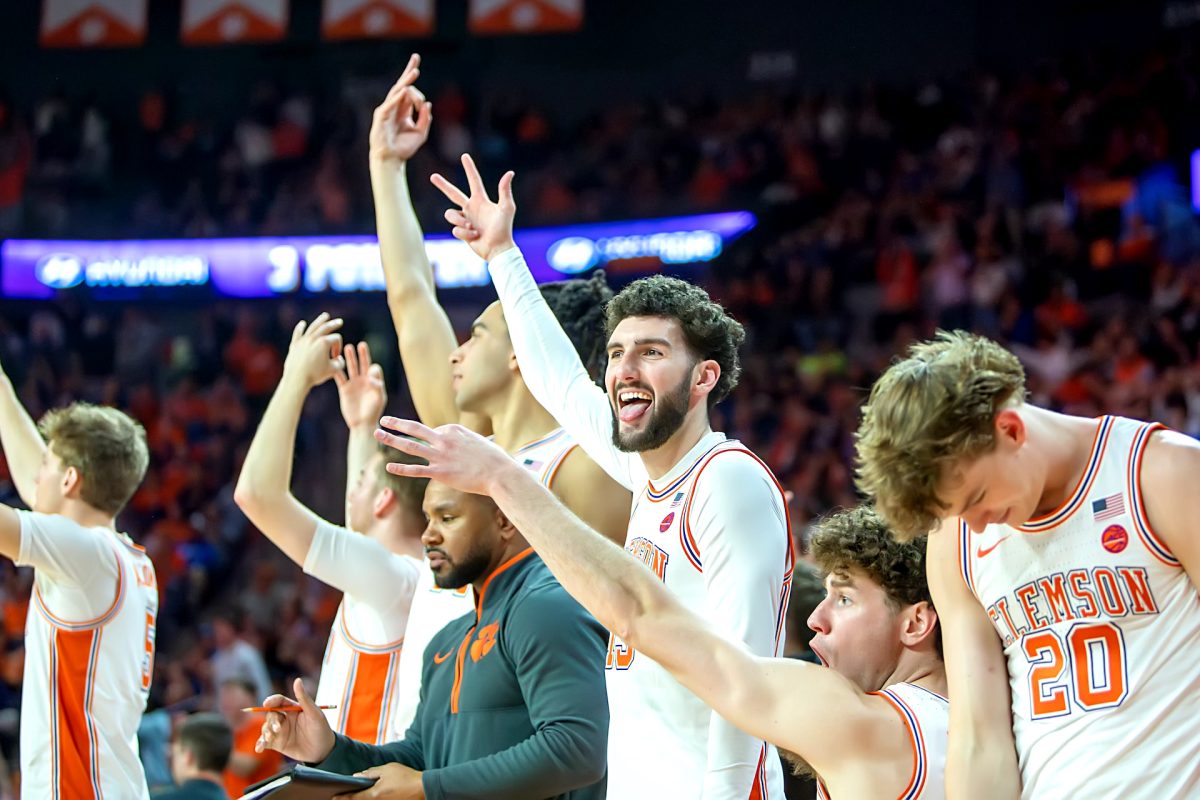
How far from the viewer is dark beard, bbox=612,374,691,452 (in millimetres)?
3254

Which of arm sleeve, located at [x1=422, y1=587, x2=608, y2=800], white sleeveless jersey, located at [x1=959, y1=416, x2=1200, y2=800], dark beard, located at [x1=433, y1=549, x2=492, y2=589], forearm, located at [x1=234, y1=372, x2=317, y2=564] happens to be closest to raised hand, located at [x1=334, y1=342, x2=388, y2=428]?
forearm, located at [x1=234, y1=372, x2=317, y2=564]

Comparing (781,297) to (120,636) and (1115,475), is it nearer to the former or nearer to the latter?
(120,636)

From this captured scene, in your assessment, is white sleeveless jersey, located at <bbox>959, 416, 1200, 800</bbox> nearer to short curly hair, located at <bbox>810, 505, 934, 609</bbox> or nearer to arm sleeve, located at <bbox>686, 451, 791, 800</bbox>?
short curly hair, located at <bbox>810, 505, 934, 609</bbox>

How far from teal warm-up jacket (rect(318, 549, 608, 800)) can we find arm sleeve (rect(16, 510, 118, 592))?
1.78 metres

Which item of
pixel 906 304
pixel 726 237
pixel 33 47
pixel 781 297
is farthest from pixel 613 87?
pixel 33 47

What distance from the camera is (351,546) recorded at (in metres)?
4.44

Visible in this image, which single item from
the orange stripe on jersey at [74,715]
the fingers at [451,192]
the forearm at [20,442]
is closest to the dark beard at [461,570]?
the fingers at [451,192]

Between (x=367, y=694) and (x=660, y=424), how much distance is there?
73.7 inches

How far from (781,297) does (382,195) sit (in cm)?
954

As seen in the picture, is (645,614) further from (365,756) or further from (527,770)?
(365,756)

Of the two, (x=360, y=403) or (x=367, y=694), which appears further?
(x=360, y=403)

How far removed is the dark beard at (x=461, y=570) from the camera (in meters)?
3.55

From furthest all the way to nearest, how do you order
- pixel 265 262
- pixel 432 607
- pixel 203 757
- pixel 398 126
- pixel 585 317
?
pixel 265 262
pixel 203 757
pixel 398 126
pixel 585 317
pixel 432 607

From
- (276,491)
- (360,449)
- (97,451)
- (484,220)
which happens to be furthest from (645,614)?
(97,451)
